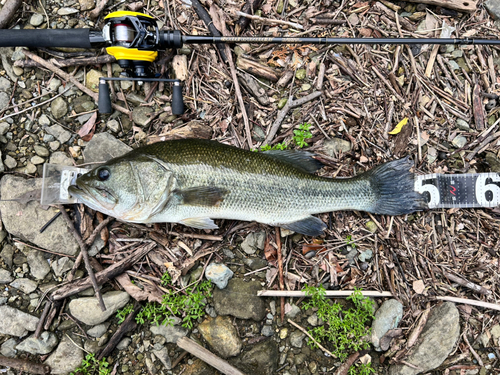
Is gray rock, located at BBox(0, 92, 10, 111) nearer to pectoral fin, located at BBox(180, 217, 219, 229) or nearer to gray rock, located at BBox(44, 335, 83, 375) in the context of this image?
pectoral fin, located at BBox(180, 217, 219, 229)

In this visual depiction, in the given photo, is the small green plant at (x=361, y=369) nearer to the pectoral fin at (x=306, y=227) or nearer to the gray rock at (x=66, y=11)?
the pectoral fin at (x=306, y=227)

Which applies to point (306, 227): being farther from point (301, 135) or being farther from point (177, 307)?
point (177, 307)

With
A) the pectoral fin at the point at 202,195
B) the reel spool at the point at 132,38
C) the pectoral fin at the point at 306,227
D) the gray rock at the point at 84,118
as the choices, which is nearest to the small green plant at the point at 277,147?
the pectoral fin at the point at 202,195

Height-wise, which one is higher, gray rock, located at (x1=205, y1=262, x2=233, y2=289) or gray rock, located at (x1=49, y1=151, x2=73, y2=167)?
gray rock, located at (x1=49, y1=151, x2=73, y2=167)

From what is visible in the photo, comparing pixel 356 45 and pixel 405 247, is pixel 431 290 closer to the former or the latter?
pixel 405 247

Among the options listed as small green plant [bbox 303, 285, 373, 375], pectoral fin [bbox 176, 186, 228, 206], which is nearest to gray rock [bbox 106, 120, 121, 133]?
pectoral fin [bbox 176, 186, 228, 206]

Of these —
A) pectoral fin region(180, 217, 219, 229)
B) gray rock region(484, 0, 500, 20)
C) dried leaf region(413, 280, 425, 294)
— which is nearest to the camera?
pectoral fin region(180, 217, 219, 229)
